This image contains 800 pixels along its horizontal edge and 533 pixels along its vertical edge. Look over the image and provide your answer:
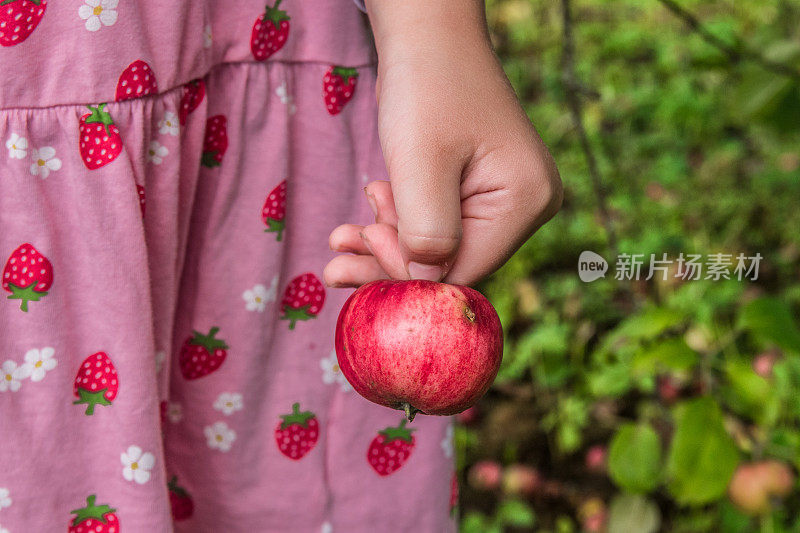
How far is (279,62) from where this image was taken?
61 centimetres

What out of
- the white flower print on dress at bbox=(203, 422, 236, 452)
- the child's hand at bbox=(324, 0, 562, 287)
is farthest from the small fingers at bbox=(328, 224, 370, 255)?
Result: the white flower print on dress at bbox=(203, 422, 236, 452)

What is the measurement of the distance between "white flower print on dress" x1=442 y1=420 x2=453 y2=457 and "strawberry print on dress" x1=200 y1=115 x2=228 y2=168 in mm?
342

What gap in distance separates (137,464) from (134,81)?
26 centimetres

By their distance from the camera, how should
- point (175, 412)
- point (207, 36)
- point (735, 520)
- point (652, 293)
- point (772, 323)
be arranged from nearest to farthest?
1. point (207, 36)
2. point (175, 412)
3. point (772, 323)
4. point (735, 520)
5. point (652, 293)

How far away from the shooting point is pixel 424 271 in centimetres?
49

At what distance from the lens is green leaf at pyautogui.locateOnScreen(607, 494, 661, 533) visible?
130 centimetres

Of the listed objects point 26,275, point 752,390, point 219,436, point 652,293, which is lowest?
point 652,293

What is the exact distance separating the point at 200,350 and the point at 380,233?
0.71 feet

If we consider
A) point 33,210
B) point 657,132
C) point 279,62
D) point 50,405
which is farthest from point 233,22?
point 657,132

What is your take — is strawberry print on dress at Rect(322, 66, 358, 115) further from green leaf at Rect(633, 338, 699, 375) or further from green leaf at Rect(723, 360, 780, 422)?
green leaf at Rect(723, 360, 780, 422)

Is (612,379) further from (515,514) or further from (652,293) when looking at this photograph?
(652,293)

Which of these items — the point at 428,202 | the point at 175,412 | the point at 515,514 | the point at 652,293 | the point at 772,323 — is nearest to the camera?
the point at 428,202

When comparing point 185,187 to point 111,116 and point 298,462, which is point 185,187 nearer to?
point 111,116

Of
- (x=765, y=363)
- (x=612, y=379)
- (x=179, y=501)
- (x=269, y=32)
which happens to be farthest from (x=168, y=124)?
(x=765, y=363)
